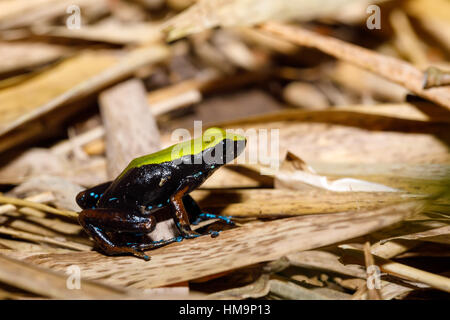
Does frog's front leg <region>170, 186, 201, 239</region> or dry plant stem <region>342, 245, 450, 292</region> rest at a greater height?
frog's front leg <region>170, 186, 201, 239</region>

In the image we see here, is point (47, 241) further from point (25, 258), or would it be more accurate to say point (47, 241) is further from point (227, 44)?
point (227, 44)

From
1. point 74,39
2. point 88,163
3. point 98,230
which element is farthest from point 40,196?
point 74,39

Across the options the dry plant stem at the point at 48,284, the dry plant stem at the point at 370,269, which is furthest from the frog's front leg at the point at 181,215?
the dry plant stem at the point at 370,269

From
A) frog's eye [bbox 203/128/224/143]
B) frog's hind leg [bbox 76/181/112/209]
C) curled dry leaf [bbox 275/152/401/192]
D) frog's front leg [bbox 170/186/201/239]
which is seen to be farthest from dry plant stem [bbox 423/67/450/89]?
frog's hind leg [bbox 76/181/112/209]

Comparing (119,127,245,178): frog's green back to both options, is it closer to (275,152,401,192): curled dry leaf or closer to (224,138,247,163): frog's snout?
(224,138,247,163): frog's snout

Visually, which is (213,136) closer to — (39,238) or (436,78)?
(39,238)

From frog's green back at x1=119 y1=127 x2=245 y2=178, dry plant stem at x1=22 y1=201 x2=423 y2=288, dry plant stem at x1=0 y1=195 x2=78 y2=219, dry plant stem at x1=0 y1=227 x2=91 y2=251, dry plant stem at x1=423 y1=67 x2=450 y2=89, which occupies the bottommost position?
dry plant stem at x1=22 y1=201 x2=423 y2=288

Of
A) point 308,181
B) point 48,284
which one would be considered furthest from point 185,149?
point 48,284

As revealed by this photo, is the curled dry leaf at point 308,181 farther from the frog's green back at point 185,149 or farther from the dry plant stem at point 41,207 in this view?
the dry plant stem at point 41,207

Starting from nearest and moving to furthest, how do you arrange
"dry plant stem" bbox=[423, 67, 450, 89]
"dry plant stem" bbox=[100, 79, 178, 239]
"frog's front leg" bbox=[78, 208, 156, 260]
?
"frog's front leg" bbox=[78, 208, 156, 260], "dry plant stem" bbox=[423, 67, 450, 89], "dry plant stem" bbox=[100, 79, 178, 239]
